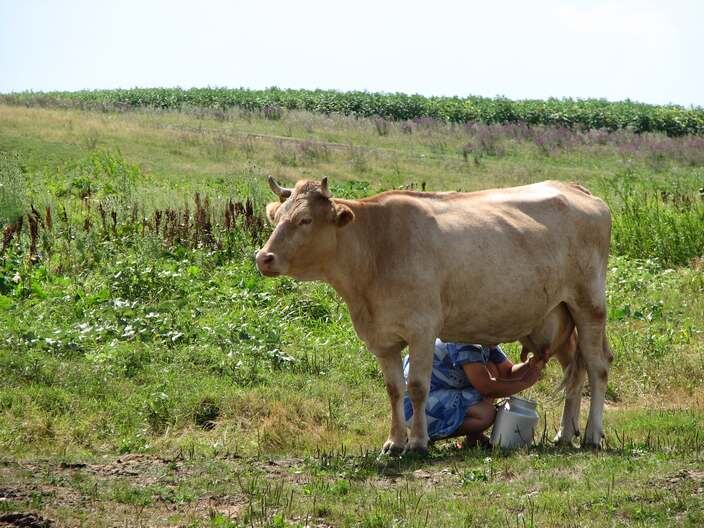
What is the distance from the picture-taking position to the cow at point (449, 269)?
352 inches

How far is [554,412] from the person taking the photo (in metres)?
11.6

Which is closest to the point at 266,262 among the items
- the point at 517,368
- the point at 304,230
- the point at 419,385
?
the point at 304,230

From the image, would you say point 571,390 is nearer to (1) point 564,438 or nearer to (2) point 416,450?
(1) point 564,438

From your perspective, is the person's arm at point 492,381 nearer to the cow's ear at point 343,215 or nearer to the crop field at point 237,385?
the crop field at point 237,385

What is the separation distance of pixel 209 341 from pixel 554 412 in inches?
156

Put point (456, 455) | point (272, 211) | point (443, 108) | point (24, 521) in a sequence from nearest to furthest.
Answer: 1. point (24, 521)
2. point (456, 455)
3. point (272, 211)
4. point (443, 108)

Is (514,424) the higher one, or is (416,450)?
(514,424)

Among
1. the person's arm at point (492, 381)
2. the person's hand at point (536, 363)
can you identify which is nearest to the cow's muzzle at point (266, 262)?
the person's arm at point (492, 381)

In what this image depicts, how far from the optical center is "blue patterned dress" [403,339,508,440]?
30.8ft

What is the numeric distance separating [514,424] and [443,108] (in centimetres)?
4495

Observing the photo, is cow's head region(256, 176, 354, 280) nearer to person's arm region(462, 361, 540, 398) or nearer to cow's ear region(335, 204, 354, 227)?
cow's ear region(335, 204, 354, 227)

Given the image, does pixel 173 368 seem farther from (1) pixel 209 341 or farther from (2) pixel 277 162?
(2) pixel 277 162

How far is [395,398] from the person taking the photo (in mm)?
9273

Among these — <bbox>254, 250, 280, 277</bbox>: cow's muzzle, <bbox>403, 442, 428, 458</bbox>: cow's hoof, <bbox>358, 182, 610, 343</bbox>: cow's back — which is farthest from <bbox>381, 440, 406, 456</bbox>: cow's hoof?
<bbox>254, 250, 280, 277</bbox>: cow's muzzle
